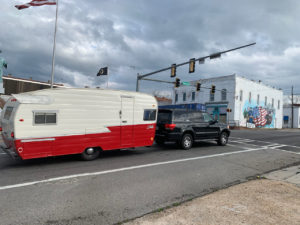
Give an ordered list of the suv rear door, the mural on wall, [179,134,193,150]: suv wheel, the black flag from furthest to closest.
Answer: the mural on wall → the black flag → the suv rear door → [179,134,193,150]: suv wheel

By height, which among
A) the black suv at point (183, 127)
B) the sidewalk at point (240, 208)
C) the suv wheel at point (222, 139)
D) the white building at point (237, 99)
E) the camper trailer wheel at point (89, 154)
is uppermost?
the white building at point (237, 99)

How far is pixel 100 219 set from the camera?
3457mm

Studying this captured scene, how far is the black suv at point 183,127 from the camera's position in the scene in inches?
384

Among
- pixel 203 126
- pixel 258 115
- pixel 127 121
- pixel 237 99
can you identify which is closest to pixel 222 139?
pixel 203 126

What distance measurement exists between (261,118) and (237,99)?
→ 31.1ft

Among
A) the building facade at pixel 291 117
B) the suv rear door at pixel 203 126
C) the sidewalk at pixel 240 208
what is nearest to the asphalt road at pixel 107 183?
the sidewalk at pixel 240 208

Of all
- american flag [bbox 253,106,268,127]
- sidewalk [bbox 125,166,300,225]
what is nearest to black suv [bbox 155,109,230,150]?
sidewalk [bbox 125,166,300,225]

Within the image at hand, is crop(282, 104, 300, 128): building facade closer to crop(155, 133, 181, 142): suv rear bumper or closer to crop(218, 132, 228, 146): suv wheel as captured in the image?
crop(218, 132, 228, 146): suv wheel

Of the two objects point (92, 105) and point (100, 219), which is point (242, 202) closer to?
point (100, 219)

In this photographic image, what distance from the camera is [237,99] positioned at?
110ft

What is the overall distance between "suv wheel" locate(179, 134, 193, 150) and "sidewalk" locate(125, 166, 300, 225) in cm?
492

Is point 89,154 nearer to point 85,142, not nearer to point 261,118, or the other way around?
point 85,142

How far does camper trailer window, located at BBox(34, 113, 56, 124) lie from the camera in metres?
6.28

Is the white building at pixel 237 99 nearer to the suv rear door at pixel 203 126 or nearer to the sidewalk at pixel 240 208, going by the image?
the suv rear door at pixel 203 126
